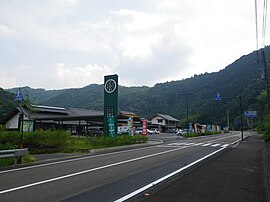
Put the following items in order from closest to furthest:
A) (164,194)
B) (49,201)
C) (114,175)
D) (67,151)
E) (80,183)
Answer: (49,201)
(164,194)
(80,183)
(114,175)
(67,151)

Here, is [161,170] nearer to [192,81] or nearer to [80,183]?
[80,183]

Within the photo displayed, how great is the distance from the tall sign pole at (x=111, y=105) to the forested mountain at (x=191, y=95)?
5898 centimetres

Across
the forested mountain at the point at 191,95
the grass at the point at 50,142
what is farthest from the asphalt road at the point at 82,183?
the forested mountain at the point at 191,95

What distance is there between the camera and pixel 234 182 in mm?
8125

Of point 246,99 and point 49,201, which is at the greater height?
point 246,99

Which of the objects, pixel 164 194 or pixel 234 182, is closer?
pixel 164 194

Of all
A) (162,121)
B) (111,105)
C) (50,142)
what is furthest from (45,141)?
(162,121)

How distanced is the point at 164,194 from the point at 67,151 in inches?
503

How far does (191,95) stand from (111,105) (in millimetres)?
83006

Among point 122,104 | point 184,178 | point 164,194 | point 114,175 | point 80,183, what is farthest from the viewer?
point 122,104

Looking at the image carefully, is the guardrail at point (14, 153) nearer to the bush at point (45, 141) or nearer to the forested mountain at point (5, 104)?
the bush at point (45, 141)

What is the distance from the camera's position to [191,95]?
105062 mm

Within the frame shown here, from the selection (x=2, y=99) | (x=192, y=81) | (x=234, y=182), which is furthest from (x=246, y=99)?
(x=234, y=182)

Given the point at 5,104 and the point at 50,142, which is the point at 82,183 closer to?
the point at 50,142
